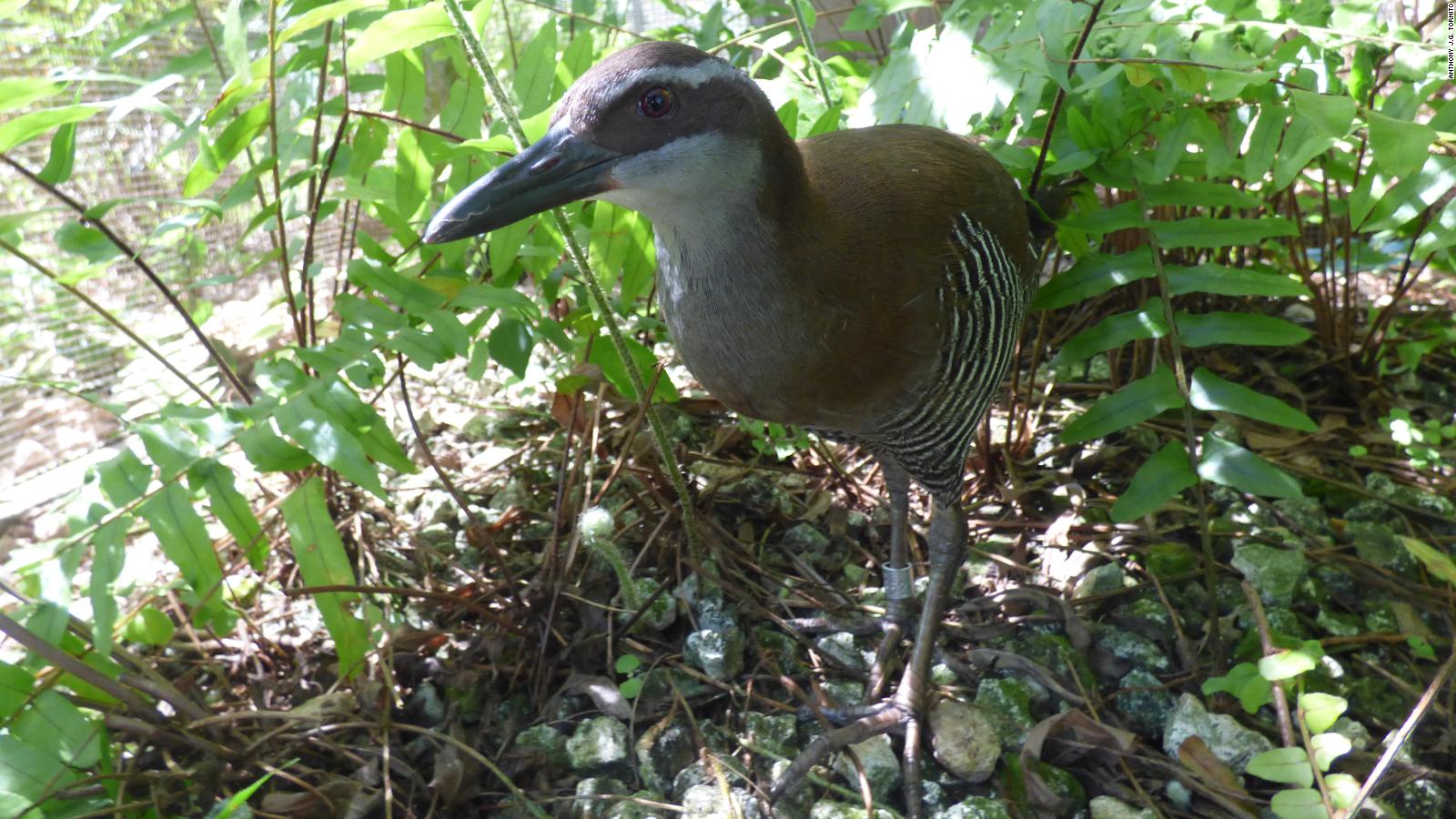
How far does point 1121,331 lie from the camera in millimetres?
2295

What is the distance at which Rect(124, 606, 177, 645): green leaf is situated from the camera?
7.09ft

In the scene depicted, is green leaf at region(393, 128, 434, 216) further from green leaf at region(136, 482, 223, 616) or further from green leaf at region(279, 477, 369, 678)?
green leaf at region(136, 482, 223, 616)

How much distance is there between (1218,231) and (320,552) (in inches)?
81.9

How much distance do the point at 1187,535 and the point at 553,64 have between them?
6.84 ft

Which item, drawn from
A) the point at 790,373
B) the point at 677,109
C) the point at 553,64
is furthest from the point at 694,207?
the point at 553,64

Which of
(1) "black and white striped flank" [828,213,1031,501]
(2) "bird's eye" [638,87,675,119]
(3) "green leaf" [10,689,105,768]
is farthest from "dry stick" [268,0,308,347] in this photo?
(1) "black and white striped flank" [828,213,1031,501]

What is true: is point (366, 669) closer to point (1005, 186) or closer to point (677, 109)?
point (677, 109)

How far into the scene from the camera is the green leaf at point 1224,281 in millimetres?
2281

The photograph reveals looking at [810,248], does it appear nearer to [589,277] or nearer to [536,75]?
[589,277]

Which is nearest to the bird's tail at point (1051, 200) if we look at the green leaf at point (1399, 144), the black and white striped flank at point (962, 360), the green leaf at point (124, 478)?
the black and white striped flank at point (962, 360)

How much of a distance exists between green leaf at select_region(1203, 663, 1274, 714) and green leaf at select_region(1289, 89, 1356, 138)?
0.97 metres

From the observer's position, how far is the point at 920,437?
2.29 metres

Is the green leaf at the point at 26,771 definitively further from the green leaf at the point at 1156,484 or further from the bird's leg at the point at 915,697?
the green leaf at the point at 1156,484

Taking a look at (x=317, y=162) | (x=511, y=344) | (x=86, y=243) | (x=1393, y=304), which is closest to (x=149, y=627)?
(x=86, y=243)
